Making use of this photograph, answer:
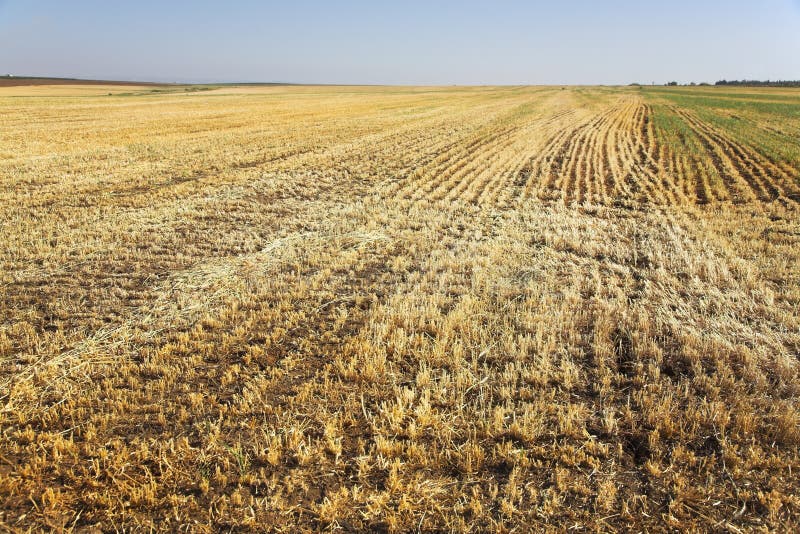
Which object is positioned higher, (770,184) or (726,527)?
(770,184)

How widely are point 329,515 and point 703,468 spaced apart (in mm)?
2927

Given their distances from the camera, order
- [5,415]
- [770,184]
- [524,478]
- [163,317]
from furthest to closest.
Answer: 1. [770,184]
2. [163,317]
3. [5,415]
4. [524,478]

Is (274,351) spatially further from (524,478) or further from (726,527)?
(726,527)

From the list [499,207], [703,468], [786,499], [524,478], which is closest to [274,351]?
[524,478]

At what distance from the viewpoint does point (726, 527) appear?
3119 millimetres

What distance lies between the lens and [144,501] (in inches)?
130

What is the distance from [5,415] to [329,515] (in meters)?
3.32

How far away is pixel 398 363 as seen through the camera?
5160 millimetres

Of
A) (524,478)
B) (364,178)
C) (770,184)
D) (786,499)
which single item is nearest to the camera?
(786,499)

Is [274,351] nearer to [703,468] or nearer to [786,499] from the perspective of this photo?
[703,468]

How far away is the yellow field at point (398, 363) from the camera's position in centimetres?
337

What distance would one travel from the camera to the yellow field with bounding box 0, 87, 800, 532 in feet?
11.1

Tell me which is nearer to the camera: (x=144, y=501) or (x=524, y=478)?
(x=144, y=501)

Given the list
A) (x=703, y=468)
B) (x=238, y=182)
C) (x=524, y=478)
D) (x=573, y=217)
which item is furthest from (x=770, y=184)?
(x=238, y=182)
